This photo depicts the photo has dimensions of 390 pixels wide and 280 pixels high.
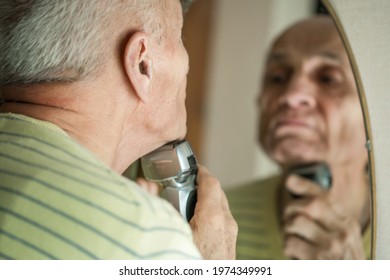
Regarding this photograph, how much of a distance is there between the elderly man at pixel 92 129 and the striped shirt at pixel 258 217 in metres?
0.49

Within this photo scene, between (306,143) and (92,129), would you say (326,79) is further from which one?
(92,129)

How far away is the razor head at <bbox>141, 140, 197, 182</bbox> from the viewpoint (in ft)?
2.55

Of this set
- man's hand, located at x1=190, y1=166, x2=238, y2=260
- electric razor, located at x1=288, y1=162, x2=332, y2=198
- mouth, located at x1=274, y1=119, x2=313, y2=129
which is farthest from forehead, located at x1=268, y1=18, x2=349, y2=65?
man's hand, located at x1=190, y1=166, x2=238, y2=260

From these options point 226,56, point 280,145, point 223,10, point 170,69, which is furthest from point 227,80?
point 170,69

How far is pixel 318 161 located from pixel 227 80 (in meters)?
0.94

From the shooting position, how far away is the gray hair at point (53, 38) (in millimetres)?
637

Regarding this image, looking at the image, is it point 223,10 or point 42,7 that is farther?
point 223,10

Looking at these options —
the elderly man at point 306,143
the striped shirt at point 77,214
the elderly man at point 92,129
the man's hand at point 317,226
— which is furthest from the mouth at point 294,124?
the striped shirt at point 77,214

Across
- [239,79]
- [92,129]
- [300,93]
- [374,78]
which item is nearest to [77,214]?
[92,129]

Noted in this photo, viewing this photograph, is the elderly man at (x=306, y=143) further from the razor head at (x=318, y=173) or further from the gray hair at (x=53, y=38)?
the gray hair at (x=53, y=38)

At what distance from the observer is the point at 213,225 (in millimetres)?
715

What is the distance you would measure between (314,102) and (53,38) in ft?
2.65
